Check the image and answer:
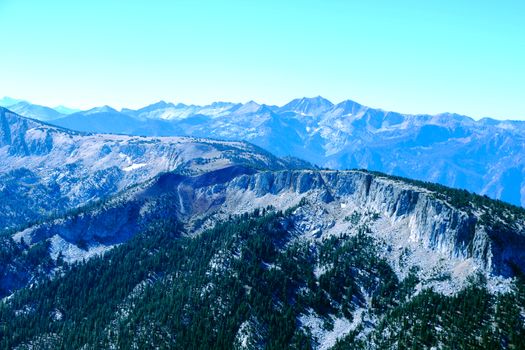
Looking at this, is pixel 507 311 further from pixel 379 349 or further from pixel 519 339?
pixel 379 349

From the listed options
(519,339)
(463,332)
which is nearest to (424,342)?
(463,332)

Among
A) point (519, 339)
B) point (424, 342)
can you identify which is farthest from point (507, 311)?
point (424, 342)

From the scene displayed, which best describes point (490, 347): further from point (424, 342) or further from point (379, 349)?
point (379, 349)

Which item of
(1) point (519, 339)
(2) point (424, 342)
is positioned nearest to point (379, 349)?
(2) point (424, 342)

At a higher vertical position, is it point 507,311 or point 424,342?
point 507,311

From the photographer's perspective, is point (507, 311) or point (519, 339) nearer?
point (519, 339)

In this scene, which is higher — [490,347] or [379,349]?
[490,347]

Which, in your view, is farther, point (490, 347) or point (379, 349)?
point (379, 349)
